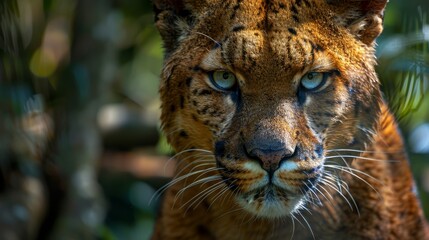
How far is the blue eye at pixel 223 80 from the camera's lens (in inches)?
207

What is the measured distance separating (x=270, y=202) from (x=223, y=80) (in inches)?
29.9

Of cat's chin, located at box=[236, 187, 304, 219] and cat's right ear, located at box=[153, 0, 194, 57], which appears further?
cat's right ear, located at box=[153, 0, 194, 57]

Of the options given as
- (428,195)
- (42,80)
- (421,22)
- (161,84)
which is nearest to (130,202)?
(42,80)

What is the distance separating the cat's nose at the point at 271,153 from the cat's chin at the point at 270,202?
7.0 inches

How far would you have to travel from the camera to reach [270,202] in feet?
16.7

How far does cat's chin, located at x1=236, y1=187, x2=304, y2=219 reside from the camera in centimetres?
507

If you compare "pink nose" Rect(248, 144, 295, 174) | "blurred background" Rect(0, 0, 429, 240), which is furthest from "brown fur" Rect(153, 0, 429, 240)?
"blurred background" Rect(0, 0, 429, 240)

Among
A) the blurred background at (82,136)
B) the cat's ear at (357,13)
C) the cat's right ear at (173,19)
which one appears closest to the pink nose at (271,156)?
the cat's ear at (357,13)

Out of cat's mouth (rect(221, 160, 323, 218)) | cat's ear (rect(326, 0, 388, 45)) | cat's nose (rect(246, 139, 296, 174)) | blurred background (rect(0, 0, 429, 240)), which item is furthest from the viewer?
blurred background (rect(0, 0, 429, 240))

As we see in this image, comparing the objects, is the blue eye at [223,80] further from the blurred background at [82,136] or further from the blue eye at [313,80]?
the blurred background at [82,136]

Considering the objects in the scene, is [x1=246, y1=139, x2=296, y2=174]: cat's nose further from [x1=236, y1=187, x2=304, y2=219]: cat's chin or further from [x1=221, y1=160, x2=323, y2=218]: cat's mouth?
[x1=236, y1=187, x2=304, y2=219]: cat's chin

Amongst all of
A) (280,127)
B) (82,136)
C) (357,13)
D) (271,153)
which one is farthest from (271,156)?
(82,136)

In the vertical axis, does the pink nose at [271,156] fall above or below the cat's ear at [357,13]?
below

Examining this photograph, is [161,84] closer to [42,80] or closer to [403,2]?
[403,2]
